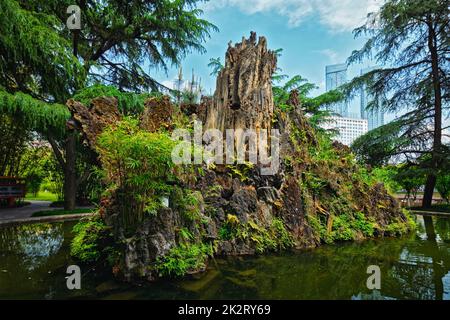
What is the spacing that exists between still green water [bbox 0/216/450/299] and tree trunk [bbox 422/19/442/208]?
7.79 m

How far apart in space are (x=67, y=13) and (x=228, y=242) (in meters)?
9.88

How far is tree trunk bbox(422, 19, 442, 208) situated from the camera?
472 inches

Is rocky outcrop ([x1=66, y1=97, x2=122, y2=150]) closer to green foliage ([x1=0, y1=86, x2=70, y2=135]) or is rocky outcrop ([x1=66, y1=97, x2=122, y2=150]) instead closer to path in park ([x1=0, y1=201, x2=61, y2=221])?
green foliage ([x1=0, y1=86, x2=70, y2=135])

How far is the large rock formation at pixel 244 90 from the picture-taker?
7191mm

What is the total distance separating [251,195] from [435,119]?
38.3ft

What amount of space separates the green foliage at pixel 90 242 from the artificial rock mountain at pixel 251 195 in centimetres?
21

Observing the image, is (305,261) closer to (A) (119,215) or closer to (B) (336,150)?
(A) (119,215)

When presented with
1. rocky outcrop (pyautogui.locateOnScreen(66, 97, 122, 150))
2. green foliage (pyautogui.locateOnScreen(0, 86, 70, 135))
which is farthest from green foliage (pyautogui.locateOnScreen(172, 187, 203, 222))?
green foliage (pyautogui.locateOnScreen(0, 86, 70, 135))

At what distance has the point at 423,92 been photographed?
1354 centimetres

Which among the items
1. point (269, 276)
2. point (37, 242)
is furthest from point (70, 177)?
point (269, 276)

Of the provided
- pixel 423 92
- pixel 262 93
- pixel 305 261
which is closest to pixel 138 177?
pixel 305 261

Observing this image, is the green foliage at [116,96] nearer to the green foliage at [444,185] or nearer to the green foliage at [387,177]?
the green foliage at [387,177]

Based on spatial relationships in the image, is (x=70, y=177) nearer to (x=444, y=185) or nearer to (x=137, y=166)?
(x=137, y=166)

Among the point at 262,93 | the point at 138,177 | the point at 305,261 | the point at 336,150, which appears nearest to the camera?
the point at 138,177
